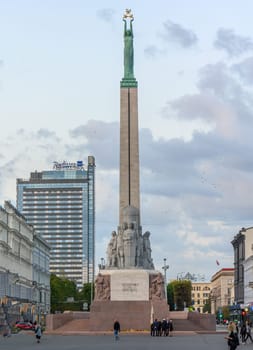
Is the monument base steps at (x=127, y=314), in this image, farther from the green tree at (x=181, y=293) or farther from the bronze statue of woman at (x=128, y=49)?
the green tree at (x=181, y=293)

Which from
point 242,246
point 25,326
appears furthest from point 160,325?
point 242,246

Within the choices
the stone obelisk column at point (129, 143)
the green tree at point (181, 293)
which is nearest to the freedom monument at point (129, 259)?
the stone obelisk column at point (129, 143)

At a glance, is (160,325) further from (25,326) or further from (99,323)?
(25,326)

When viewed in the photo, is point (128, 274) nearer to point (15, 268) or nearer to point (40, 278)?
point (15, 268)

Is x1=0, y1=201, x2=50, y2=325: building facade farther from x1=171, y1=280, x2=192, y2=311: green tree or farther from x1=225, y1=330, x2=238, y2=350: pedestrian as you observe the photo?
x1=225, y1=330, x2=238, y2=350: pedestrian

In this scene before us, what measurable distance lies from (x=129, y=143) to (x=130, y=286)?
39.8 ft

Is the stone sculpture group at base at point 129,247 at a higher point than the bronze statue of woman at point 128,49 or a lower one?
lower

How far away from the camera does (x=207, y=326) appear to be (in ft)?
221

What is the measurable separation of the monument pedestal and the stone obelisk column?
562 cm

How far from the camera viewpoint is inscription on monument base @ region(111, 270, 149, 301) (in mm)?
65250

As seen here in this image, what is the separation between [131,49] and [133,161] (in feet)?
32.6

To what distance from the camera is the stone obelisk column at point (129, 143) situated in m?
70.1

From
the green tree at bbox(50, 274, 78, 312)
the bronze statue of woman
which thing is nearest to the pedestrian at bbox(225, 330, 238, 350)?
the bronze statue of woman

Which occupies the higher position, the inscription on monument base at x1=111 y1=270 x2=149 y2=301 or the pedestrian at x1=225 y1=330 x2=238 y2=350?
the inscription on monument base at x1=111 y1=270 x2=149 y2=301
